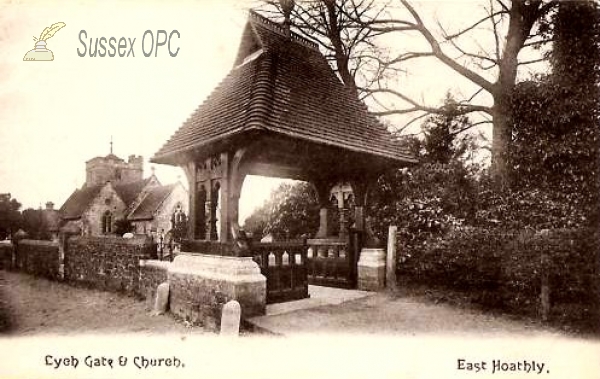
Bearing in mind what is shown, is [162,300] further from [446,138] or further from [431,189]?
[446,138]

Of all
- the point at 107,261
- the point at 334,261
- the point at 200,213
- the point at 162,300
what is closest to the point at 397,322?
the point at 334,261

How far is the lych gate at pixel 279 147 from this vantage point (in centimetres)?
678

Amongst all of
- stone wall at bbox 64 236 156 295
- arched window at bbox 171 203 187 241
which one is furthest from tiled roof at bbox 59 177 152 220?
stone wall at bbox 64 236 156 295

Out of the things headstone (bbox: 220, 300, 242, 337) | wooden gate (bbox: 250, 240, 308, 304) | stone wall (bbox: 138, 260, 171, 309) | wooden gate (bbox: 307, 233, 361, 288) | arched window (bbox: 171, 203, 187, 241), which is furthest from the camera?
arched window (bbox: 171, 203, 187, 241)

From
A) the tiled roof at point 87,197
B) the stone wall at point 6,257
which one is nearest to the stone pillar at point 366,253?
the stone wall at point 6,257

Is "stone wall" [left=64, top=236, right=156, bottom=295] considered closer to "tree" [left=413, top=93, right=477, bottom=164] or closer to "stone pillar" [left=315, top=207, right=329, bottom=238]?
"stone pillar" [left=315, top=207, right=329, bottom=238]

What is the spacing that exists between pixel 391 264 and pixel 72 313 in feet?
24.5

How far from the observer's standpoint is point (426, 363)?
17.0 ft

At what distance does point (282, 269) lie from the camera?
7789 millimetres

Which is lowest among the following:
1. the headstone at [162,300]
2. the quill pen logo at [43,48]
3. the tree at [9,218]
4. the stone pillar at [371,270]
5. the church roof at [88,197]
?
the headstone at [162,300]

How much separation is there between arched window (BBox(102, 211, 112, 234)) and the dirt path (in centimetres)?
1893

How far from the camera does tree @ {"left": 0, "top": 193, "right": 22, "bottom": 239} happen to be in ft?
53.2

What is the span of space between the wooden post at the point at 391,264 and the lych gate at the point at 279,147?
0.63 meters

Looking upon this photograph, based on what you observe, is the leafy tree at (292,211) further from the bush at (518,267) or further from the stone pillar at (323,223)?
the bush at (518,267)
